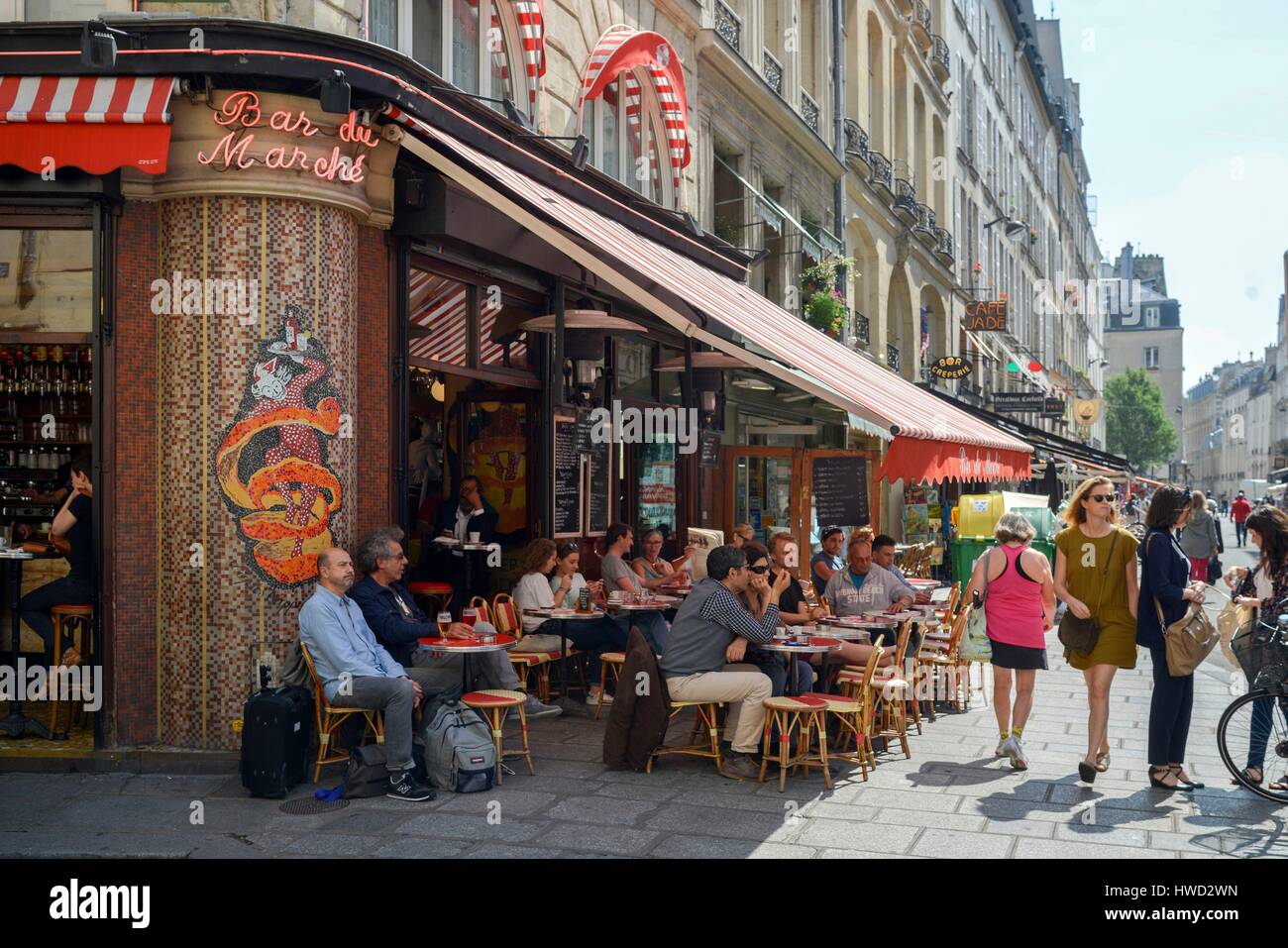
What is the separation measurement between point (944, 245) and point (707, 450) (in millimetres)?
17312

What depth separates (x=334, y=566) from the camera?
22.8 feet

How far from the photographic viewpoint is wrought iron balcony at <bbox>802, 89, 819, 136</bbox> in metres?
19.4

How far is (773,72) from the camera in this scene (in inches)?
698

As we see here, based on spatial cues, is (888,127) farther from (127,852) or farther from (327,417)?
(127,852)

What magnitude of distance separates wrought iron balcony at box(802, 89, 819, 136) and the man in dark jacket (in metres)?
13.8

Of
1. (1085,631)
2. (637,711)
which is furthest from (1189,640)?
(637,711)

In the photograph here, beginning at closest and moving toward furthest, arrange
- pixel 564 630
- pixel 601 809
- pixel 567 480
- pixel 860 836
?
pixel 860 836, pixel 601 809, pixel 564 630, pixel 567 480

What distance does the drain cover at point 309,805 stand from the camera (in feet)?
21.1

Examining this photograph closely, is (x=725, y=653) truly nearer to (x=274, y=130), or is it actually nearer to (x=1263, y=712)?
(x=1263, y=712)

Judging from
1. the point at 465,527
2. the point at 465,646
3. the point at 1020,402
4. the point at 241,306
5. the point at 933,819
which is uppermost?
the point at 1020,402

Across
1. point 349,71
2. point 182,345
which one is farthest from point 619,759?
point 349,71
